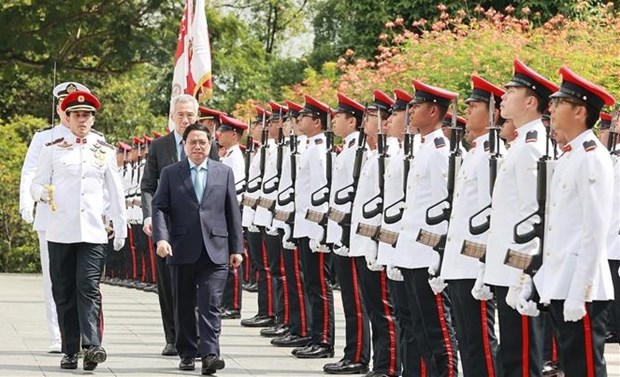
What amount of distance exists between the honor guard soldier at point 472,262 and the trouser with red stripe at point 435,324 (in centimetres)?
57

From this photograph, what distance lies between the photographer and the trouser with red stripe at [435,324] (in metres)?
9.07

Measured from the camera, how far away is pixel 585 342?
7.20m

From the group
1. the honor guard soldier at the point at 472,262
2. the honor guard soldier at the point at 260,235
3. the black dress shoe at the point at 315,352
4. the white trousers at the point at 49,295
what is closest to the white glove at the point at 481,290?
the honor guard soldier at the point at 472,262

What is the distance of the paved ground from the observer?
37.3ft

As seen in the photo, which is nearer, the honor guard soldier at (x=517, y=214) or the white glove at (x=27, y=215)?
the honor guard soldier at (x=517, y=214)

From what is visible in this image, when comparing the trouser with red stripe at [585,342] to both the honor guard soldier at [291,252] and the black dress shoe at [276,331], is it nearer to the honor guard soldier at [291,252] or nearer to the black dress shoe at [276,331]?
the honor guard soldier at [291,252]

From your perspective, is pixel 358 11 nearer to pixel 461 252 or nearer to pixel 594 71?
pixel 594 71

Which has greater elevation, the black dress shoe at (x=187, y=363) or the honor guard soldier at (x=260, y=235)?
the honor guard soldier at (x=260, y=235)

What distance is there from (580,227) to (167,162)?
5493 mm

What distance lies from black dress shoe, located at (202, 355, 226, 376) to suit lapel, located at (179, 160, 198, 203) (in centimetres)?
116

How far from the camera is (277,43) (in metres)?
51.8

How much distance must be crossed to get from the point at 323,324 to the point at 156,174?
70.1 inches

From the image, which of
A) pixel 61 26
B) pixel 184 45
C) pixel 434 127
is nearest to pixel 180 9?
pixel 61 26

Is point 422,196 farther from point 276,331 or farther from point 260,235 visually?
point 260,235
